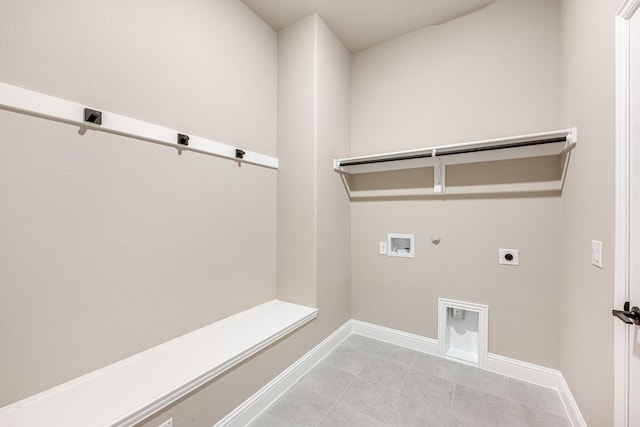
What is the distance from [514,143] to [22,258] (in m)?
2.75

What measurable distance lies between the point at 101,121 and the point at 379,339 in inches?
108

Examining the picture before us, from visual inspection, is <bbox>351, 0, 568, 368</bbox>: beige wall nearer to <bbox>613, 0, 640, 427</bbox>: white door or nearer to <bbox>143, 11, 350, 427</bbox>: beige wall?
<bbox>143, 11, 350, 427</bbox>: beige wall

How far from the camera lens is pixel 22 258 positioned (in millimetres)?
1048

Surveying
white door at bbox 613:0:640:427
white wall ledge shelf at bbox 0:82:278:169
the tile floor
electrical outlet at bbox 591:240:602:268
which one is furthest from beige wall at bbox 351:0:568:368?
white wall ledge shelf at bbox 0:82:278:169

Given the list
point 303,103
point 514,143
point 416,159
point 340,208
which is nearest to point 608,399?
point 514,143

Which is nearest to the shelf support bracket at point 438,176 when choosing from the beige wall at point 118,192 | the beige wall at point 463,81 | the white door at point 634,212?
the beige wall at point 463,81

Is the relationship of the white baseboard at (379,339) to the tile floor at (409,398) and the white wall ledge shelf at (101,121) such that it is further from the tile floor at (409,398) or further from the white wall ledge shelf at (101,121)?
the white wall ledge shelf at (101,121)

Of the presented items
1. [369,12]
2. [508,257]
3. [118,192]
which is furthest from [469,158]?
[118,192]

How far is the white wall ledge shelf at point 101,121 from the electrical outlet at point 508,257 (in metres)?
2.23

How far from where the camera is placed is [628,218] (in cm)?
102

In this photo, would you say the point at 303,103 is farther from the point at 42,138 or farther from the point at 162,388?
the point at 162,388

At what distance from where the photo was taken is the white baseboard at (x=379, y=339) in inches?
59.4

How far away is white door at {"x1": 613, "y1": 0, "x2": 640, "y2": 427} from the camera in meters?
0.97

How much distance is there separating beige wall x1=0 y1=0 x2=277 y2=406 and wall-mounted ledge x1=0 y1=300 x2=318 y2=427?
0.06 meters
